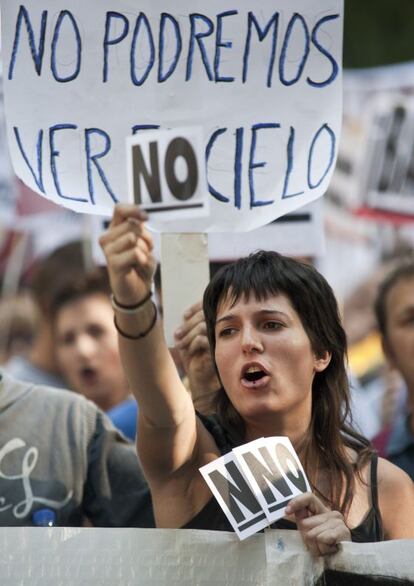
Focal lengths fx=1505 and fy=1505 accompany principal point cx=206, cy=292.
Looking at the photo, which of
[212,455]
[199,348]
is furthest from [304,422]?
[199,348]

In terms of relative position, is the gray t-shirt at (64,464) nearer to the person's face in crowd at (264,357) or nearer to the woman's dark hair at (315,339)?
the woman's dark hair at (315,339)

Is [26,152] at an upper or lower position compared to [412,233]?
upper

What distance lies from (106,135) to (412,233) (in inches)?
145

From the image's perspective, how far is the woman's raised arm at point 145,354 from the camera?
2.58 metres

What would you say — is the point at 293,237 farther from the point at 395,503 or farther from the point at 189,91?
the point at 395,503

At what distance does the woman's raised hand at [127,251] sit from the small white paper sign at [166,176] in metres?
0.19

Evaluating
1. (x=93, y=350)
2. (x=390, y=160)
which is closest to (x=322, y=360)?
(x=93, y=350)

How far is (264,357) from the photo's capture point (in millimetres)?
2836

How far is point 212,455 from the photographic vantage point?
2848 millimetres

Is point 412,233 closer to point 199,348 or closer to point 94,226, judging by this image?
point 94,226

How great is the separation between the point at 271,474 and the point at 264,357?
0.25 meters

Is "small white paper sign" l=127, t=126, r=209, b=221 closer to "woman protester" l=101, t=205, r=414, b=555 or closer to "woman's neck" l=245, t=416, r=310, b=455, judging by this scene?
"woman protester" l=101, t=205, r=414, b=555

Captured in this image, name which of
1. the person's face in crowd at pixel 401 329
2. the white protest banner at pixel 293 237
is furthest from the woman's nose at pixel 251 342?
the person's face in crowd at pixel 401 329

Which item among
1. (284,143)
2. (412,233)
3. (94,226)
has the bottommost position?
(412,233)
